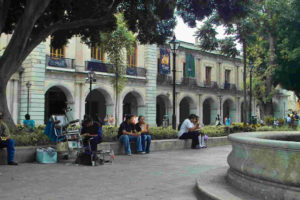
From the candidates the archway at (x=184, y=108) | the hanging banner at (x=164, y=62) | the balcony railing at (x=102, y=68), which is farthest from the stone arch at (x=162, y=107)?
the balcony railing at (x=102, y=68)

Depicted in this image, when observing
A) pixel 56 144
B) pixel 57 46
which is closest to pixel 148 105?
pixel 57 46

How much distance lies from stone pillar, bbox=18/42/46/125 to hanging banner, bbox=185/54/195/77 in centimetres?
1578

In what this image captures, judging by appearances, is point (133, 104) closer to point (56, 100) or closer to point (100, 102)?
point (100, 102)

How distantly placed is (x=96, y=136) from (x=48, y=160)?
4.40 ft

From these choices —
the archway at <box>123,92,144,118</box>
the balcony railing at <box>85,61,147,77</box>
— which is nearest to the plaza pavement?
the balcony railing at <box>85,61,147,77</box>

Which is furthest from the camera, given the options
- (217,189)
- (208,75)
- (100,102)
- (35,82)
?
(208,75)

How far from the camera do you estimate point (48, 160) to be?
881 centimetres

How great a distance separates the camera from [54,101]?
2855 cm

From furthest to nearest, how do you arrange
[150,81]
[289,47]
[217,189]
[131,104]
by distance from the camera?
A: 1. [131,104]
2. [150,81]
3. [289,47]
4. [217,189]

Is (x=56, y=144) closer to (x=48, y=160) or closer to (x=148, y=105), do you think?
(x=48, y=160)

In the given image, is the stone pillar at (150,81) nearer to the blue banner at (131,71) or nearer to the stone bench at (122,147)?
the blue banner at (131,71)

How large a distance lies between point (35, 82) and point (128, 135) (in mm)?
15295

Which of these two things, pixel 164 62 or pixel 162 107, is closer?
pixel 164 62

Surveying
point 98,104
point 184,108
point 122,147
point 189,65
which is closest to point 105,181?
point 122,147
